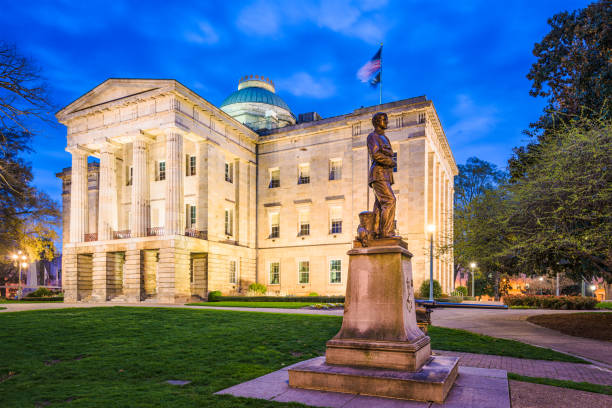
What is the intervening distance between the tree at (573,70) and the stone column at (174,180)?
2410cm

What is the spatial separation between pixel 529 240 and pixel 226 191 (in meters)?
28.5

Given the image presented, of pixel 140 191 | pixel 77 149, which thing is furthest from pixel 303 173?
pixel 77 149

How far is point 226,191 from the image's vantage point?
129 feet

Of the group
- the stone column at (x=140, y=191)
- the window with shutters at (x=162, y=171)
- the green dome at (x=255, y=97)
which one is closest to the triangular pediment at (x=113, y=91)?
the stone column at (x=140, y=191)

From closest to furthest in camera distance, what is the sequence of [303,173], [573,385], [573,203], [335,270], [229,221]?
[573,385]
[573,203]
[335,270]
[229,221]
[303,173]

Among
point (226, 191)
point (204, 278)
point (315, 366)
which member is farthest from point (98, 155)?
point (315, 366)

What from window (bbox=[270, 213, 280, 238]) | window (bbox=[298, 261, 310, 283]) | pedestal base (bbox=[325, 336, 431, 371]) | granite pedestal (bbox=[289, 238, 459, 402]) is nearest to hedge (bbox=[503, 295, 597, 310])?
window (bbox=[298, 261, 310, 283])

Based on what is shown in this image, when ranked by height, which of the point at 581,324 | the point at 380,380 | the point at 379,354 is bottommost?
the point at 581,324

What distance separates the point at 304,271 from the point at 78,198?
21909 mm

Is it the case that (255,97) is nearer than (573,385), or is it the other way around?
(573,385)

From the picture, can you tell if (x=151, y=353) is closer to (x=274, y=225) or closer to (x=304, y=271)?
(x=304, y=271)

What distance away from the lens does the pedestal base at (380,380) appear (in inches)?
242

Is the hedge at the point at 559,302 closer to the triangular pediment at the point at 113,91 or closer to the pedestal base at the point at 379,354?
the pedestal base at the point at 379,354

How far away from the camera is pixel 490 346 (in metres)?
12.2
